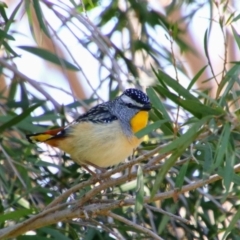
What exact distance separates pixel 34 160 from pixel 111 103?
20.6 inches

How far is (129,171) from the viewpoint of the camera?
3.11m

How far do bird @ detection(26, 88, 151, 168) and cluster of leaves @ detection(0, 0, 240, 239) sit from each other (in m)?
0.12

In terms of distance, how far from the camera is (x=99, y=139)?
165 inches

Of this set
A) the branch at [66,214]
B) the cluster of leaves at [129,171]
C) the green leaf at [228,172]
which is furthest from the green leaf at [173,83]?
the branch at [66,214]

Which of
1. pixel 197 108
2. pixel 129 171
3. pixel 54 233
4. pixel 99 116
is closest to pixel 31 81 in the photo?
pixel 99 116

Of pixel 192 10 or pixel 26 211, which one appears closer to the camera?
pixel 26 211

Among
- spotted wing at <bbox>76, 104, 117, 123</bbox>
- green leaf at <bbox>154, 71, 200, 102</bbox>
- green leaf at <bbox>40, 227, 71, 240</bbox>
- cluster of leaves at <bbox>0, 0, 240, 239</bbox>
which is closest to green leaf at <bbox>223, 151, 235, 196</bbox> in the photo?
cluster of leaves at <bbox>0, 0, 240, 239</bbox>

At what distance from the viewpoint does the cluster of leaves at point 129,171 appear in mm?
2900

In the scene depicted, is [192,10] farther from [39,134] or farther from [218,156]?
[218,156]

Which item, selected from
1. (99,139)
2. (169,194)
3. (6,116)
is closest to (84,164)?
(99,139)

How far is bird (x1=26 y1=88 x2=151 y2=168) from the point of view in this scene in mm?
4145

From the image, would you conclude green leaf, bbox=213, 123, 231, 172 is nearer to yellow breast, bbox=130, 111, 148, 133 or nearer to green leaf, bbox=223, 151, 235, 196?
green leaf, bbox=223, 151, 235, 196

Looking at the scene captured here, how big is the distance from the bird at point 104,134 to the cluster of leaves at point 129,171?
12 cm

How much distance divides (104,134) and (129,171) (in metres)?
1.10
